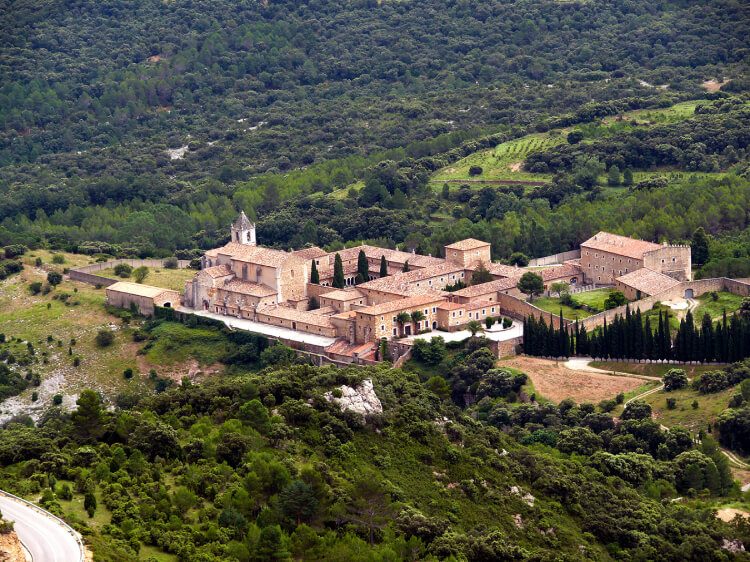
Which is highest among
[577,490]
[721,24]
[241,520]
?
[721,24]

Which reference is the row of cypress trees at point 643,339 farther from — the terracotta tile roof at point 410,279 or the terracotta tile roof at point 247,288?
the terracotta tile roof at point 247,288

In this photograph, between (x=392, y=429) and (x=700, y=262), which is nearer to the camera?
(x=392, y=429)

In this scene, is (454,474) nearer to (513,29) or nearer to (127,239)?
(127,239)

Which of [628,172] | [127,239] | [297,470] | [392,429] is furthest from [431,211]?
[297,470]

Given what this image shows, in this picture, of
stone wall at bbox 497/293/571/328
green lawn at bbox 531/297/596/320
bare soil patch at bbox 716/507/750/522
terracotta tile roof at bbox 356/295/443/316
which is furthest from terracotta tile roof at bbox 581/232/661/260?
bare soil patch at bbox 716/507/750/522

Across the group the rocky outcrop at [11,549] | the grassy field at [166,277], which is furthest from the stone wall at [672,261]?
the rocky outcrop at [11,549]

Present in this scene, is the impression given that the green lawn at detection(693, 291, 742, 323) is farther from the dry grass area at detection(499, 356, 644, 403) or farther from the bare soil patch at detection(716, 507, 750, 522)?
the bare soil patch at detection(716, 507, 750, 522)

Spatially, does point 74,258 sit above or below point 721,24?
below
